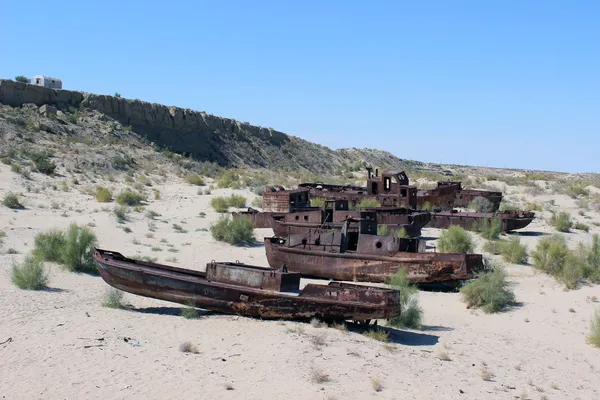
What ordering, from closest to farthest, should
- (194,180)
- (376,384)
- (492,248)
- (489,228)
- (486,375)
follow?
1. (376,384)
2. (486,375)
3. (492,248)
4. (489,228)
5. (194,180)

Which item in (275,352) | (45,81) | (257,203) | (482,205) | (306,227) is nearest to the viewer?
(275,352)

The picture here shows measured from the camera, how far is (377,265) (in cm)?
1487

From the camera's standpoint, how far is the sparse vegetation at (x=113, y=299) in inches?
464

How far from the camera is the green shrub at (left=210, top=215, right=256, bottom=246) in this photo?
20250 mm

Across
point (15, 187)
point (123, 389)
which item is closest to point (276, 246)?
point (123, 389)

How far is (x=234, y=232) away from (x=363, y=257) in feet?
20.7

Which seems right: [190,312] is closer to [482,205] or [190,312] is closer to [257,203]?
[257,203]

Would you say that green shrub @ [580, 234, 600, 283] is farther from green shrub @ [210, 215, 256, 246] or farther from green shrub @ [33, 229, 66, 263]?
green shrub @ [33, 229, 66, 263]

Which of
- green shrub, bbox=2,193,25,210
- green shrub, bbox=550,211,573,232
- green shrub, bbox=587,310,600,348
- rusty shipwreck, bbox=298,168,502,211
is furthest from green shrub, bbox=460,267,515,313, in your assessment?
green shrub, bbox=2,193,25,210

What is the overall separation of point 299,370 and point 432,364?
210cm

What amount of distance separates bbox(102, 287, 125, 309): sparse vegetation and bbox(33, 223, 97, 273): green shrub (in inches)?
102

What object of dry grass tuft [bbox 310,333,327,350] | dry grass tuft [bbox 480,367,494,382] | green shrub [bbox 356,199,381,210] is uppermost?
green shrub [bbox 356,199,381,210]

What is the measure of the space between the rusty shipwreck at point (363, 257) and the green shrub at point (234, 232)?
3804mm

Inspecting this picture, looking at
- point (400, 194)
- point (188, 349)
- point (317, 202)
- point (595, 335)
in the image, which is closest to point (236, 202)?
point (317, 202)
